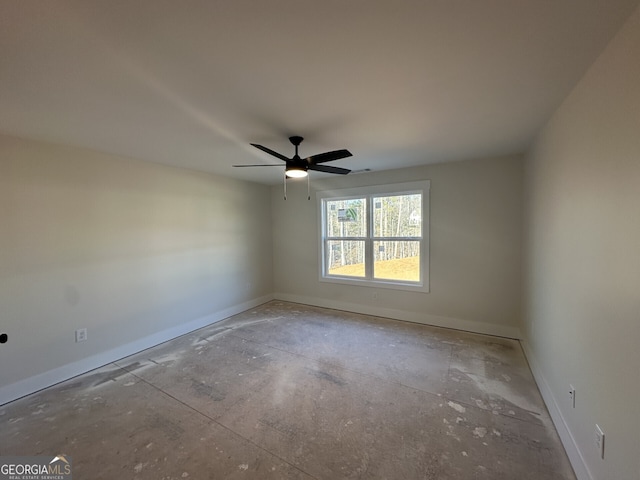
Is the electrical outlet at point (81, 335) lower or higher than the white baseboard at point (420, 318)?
higher

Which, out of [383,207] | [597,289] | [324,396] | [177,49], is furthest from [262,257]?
[597,289]

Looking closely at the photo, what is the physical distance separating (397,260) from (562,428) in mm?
2695

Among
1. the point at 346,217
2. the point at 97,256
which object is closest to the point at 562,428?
the point at 346,217

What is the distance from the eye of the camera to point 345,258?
4.84 meters

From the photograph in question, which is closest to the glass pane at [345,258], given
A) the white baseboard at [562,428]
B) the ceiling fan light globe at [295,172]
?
the ceiling fan light globe at [295,172]

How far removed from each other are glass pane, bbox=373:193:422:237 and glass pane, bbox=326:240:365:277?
1.52ft

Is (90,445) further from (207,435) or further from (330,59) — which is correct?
(330,59)

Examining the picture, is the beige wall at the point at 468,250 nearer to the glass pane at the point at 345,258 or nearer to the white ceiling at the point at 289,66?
the glass pane at the point at 345,258

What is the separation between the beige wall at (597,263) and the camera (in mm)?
1141

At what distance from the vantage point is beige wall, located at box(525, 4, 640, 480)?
3.74ft

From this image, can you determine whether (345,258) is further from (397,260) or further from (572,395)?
(572,395)

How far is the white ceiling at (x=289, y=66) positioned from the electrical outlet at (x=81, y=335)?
1.96 metres

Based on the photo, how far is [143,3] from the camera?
1062 millimetres

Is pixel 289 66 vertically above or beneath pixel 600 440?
above
